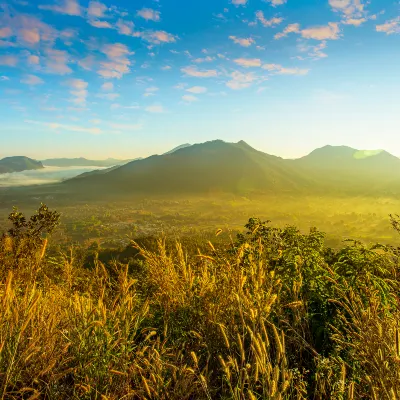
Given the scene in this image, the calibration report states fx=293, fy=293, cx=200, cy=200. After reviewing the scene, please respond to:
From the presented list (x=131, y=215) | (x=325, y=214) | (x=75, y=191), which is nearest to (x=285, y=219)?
(x=325, y=214)

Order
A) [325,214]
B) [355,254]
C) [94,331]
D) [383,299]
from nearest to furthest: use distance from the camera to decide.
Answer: [94,331] < [383,299] < [355,254] < [325,214]

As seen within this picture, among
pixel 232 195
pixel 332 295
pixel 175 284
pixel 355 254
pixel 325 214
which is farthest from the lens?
pixel 232 195

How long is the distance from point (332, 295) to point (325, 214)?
12215cm

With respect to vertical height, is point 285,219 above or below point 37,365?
below

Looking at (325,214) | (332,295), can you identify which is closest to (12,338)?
(332,295)

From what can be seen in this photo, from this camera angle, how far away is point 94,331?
277 centimetres

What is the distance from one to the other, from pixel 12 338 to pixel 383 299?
384cm

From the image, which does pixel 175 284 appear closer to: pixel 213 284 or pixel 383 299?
pixel 213 284

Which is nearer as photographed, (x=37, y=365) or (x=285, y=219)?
(x=37, y=365)

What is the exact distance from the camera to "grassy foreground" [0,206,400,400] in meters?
2.11

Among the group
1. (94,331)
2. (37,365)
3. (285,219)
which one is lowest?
(285,219)

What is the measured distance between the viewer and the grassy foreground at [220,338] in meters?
2.11

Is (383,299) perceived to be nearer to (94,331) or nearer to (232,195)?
(94,331)

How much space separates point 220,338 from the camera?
10.1 feet
